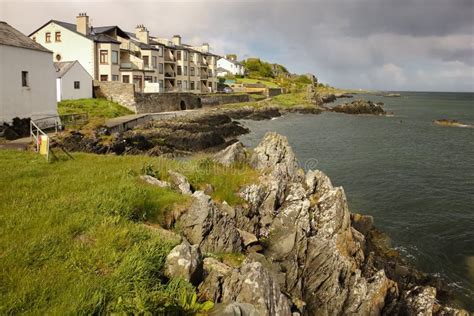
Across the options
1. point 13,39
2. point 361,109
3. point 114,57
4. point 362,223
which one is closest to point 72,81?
point 114,57

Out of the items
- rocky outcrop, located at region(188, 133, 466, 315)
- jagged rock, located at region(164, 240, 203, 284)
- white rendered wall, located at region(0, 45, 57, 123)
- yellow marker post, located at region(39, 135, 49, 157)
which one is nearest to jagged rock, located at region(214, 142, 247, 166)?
rocky outcrop, located at region(188, 133, 466, 315)

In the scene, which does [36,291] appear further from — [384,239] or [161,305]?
[384,239]

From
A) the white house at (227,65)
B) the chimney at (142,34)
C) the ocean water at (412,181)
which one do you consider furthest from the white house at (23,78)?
the white house at (227,65)

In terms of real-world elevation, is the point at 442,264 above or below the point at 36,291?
below

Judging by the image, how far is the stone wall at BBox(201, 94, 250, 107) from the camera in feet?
272

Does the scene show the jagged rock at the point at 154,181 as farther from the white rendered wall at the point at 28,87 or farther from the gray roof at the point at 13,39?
the gray roof at the point at 13,39

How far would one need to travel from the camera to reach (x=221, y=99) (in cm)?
8969

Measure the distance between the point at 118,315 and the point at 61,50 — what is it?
64.8 metres

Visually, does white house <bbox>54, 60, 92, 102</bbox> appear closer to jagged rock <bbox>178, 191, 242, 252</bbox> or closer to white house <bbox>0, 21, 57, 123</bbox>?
white house <bbox>0, 21, 57, 123</bbox>

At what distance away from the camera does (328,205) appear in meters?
16.9

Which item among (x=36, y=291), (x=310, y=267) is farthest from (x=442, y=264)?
(x=36, y=291)

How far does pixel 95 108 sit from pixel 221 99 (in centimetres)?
3953

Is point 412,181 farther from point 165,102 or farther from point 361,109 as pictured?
point 361,109

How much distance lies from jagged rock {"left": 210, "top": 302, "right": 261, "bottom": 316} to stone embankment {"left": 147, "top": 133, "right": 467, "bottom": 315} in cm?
2
